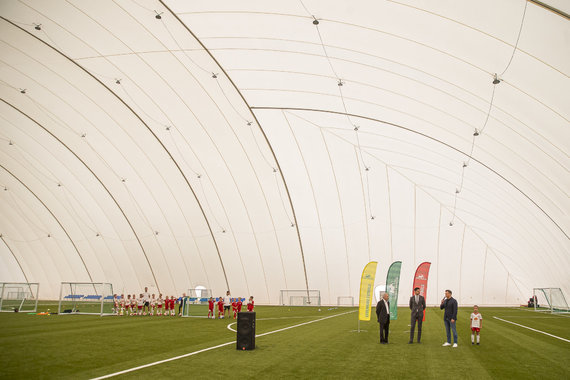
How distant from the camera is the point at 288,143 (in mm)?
33219

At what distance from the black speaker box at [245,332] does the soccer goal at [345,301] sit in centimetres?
3012

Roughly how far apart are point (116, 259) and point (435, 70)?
37.8 m

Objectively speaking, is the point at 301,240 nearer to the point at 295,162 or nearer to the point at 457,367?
the point at 295,162

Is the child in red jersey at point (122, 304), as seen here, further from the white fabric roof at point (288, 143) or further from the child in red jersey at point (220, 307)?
the white fabric roof at point (288, 143)

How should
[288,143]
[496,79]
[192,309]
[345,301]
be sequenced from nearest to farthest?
[496,79] → [288,143] → [192,309] → [345,301]

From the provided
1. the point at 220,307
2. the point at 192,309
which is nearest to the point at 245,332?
the point at 220,307

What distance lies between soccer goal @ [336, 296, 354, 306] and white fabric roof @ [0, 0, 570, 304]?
2.34 ft

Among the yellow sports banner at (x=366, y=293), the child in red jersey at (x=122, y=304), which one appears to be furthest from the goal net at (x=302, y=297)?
the yellow sports banner at (x=366, y=293)

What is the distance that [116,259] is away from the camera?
45.4 m

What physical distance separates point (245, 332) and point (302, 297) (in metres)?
29.6

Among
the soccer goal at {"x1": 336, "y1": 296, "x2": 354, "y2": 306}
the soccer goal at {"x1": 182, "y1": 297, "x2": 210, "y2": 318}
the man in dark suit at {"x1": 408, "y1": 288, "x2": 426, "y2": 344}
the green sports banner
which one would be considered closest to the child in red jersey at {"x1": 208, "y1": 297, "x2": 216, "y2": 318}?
the soccer goal at {"x1": 182, "y1": 297, "x2": 210, "y2": 318}

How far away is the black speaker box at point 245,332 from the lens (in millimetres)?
11500

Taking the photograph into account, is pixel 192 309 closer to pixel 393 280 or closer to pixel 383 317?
pixel 393 280

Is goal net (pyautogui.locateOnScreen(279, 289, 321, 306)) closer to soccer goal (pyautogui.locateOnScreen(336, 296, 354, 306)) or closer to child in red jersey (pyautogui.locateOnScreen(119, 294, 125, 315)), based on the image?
soccer goal (pyautogui.locateOnScreen(336, 296, 354, 306))
